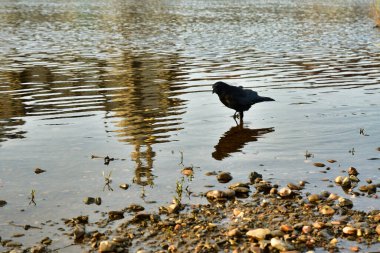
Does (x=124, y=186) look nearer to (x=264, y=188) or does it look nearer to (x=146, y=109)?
(x=264, y=188)

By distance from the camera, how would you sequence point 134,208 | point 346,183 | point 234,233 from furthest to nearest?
point 346,183
point 134,208
point 234,233

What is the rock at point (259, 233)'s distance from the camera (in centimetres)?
753

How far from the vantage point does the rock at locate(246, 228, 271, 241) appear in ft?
24.7

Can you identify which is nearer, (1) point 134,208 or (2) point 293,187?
(1) point 134,208

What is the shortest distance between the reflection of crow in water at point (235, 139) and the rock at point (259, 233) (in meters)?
4.54

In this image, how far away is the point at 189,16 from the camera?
2581 inches

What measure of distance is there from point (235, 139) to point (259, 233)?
6547mm

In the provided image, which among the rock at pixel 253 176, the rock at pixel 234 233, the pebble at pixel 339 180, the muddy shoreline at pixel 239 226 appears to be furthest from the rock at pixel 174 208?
the pebble at pixel 339 180

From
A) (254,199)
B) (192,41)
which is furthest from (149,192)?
(192,41)

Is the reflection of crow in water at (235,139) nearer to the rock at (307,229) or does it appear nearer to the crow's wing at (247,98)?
the crow's wing at (247,98)

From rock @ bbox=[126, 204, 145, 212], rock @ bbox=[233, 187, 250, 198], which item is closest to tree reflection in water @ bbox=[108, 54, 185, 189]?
rock @ bbox=[126, 204, 145, 212]

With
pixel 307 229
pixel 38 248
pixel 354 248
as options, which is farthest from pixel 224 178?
pixel 38 248

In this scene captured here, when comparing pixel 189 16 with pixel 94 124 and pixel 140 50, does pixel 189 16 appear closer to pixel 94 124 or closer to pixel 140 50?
pixel 140 50

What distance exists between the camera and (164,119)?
16031 millimetres
